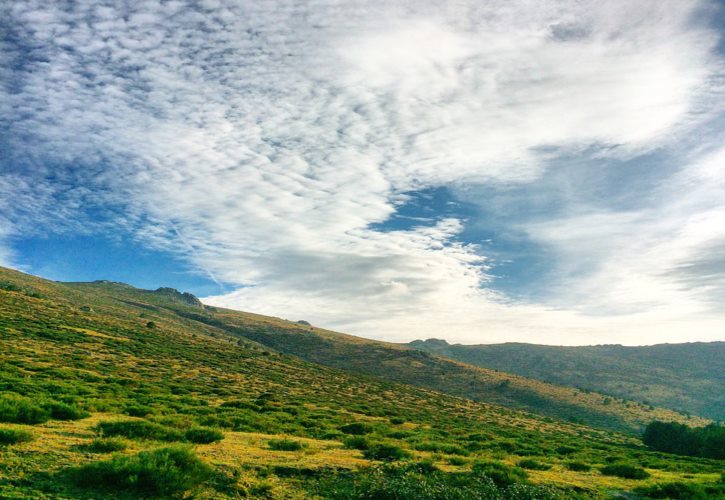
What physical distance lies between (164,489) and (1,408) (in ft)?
27.5

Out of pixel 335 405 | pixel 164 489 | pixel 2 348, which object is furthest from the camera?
pixel 335 405

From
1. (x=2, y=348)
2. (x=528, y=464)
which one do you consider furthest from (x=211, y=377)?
(x=528, y=464)

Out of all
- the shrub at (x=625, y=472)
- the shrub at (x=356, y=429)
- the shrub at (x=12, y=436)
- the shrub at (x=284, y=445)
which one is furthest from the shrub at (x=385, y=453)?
the shrub at (x=12, y=436)

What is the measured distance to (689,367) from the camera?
555ft

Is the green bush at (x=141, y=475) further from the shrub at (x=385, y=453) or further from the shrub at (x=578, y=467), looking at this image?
the shrub at (x=578, y=467)

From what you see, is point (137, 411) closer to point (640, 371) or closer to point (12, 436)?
point (12, 436)

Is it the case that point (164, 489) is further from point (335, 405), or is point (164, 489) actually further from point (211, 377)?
point (211, 377)

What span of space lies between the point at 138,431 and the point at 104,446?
2.65 m

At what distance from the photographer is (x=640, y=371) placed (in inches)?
6088

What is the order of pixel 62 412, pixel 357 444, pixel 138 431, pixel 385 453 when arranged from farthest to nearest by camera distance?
pixel 357 444 < pixel 385 453 < pixel 62 412 < pixel 138 431

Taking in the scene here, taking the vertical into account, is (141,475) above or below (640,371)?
above

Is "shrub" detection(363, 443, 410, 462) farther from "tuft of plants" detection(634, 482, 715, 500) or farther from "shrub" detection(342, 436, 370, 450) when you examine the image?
"tuft of plants" detection(634, 482, 715, 500)

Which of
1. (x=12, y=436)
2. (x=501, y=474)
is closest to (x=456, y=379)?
(x=501, y=474)

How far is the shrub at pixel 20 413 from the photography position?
12812mm
